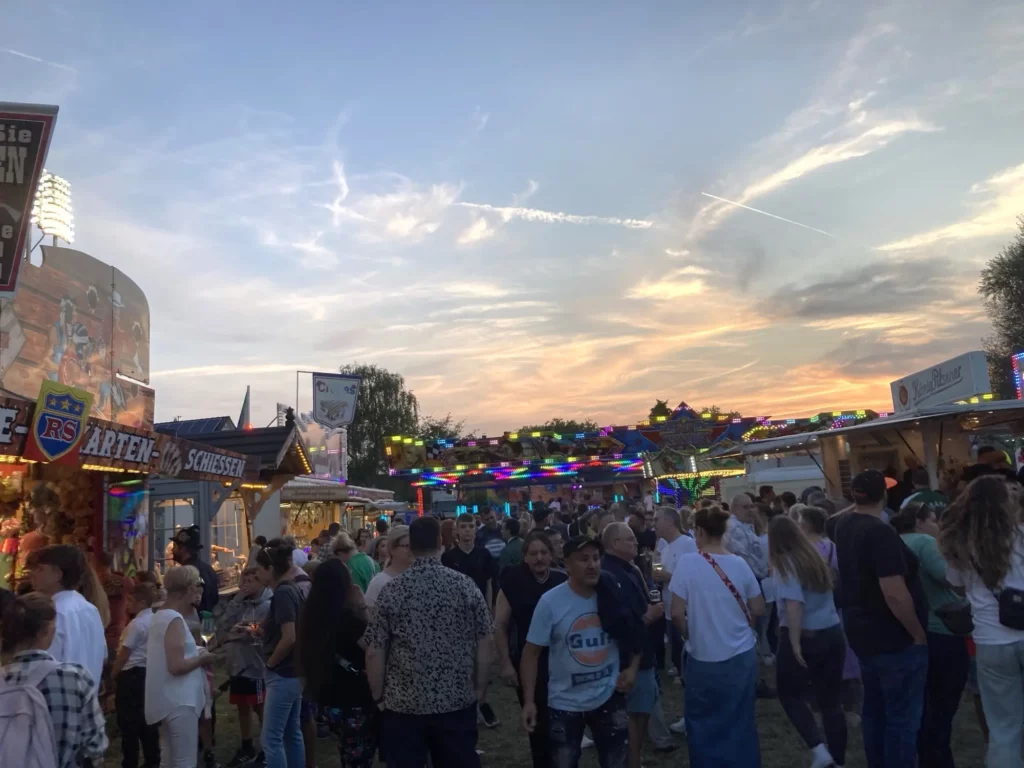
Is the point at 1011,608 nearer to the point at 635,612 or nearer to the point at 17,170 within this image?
the point at 635,612

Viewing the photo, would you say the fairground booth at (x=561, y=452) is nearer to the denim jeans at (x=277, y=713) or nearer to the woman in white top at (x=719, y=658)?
the denim jeans at (x=277, y=713)

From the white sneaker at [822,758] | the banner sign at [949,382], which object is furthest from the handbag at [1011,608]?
the banner sign at [949,382]

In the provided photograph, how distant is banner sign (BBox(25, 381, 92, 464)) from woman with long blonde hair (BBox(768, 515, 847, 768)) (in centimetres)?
623

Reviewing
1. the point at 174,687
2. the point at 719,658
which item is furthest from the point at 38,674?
the point at 719,658

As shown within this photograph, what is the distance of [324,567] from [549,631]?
1.27m

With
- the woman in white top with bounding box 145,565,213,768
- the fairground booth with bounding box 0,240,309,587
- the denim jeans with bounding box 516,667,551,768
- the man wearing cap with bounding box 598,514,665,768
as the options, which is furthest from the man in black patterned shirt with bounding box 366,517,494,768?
the fairground booth with bounding box 0,240,309,587

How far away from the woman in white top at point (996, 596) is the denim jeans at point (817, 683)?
1.34 metres

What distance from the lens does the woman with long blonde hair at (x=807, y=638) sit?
5258mm

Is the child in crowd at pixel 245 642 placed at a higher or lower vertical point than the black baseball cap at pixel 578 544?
lower

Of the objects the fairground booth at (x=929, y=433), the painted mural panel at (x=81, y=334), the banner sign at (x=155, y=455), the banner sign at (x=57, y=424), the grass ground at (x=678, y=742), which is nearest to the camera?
the grass ground at (x=678, y=742)

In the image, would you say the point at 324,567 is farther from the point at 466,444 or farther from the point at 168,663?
the point at 466,444

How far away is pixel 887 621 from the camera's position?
14.3 ft

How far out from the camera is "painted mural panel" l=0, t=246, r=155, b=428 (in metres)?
9.84

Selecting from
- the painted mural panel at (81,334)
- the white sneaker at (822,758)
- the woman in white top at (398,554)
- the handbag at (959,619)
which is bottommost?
the white sneaker at (822,758)
